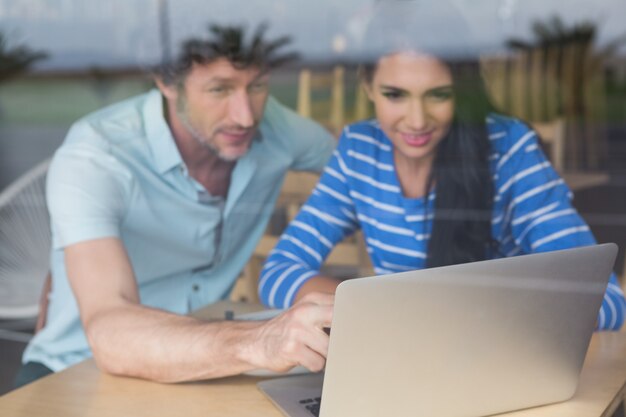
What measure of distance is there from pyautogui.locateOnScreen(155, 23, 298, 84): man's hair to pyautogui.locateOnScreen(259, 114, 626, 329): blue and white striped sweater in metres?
0.22

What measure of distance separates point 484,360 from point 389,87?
2.49ft

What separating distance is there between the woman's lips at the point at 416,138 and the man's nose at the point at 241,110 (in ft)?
0.82

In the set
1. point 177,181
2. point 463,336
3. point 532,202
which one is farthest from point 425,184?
point 463,336

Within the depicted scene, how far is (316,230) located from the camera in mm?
1510

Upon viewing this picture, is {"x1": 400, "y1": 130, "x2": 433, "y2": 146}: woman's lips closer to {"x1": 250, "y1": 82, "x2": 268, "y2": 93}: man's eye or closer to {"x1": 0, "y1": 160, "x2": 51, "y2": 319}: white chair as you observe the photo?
{"x1": 250, "y1": 82, "x2": 268, "y2": 93}: man's eye

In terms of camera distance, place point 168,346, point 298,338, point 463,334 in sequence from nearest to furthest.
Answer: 1. point 463,334
2. point 298,338
3. point 168,346

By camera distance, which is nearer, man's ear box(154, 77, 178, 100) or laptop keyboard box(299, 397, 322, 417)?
laptop keyboard box(299, 397, 322, 417)

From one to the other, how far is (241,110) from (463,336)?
83 cm

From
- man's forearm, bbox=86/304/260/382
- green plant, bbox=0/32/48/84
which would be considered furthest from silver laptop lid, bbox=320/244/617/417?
green plant, bbox=0/32/48/84

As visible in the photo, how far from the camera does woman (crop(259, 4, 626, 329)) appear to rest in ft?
4.86

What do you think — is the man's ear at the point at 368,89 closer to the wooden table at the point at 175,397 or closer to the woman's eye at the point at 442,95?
the woman's eye at the point at 442,95

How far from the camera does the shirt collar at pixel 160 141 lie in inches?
62.4

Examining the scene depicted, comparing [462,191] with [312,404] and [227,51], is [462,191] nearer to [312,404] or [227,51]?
[227,51]

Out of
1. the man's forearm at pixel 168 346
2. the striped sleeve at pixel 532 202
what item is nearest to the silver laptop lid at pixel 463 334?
the man's forearm at pixel 168 346
